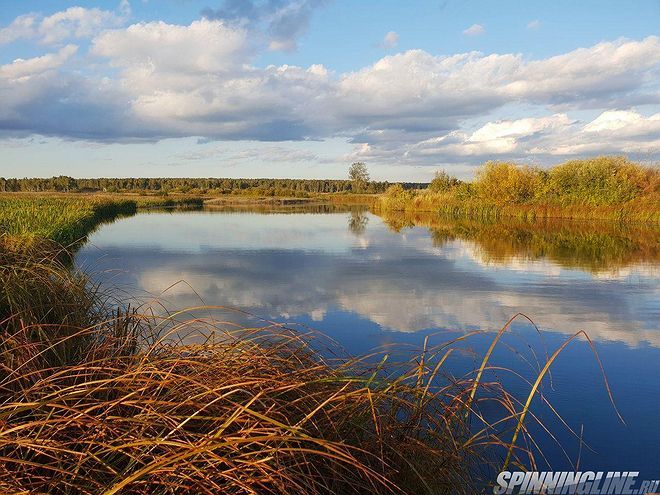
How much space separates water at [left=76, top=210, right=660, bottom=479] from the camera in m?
5.29

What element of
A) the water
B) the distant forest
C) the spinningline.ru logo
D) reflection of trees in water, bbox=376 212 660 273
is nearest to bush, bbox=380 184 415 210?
reflection of trees in water, bbox=376 212 660 273

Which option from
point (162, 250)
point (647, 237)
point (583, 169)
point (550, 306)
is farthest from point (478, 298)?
point (583, 169)

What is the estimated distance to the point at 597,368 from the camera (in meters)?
6.42

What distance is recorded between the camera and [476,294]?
10906 millimetres

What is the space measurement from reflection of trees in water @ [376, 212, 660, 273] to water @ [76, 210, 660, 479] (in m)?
0.08

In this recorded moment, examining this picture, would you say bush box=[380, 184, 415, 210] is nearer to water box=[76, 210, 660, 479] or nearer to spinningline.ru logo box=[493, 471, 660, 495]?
water box=[76, 210, 660, 479]

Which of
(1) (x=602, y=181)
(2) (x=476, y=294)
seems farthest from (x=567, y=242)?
(1) (x=602, y=181)

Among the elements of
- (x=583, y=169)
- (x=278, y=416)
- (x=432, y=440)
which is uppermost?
(x=583, y=169)

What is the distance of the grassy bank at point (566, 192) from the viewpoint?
102 feet

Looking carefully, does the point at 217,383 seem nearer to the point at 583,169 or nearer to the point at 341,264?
the point at 341,264

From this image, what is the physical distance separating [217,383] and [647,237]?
77.4ft

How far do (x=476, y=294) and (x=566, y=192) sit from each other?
26.0m

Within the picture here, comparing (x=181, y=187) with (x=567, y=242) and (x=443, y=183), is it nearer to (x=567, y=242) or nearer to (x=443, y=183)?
(x=443, y=183)

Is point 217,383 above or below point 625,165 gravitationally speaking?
below
